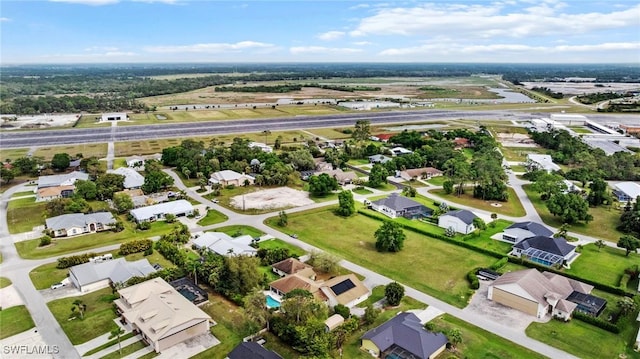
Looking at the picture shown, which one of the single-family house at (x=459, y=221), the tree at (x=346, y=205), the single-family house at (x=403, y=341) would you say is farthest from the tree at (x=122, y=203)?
the single-family house at (x=459, y=221)

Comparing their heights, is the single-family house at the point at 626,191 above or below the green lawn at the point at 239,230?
above

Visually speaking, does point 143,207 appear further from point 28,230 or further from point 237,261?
point 237,261

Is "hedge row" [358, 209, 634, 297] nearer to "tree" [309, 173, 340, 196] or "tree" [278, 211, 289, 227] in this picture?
"tree" [309, 173, 340, 196]

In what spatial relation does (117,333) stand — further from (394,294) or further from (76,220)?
(76,220)

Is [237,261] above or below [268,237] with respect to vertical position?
above

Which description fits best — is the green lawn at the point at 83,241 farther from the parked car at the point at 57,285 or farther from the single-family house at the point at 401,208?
the single-family house at the point at 401,208

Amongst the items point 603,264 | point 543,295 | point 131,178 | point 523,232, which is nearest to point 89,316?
point 543,295

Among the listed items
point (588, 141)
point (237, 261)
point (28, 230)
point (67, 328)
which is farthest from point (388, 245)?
point (588, 141)
